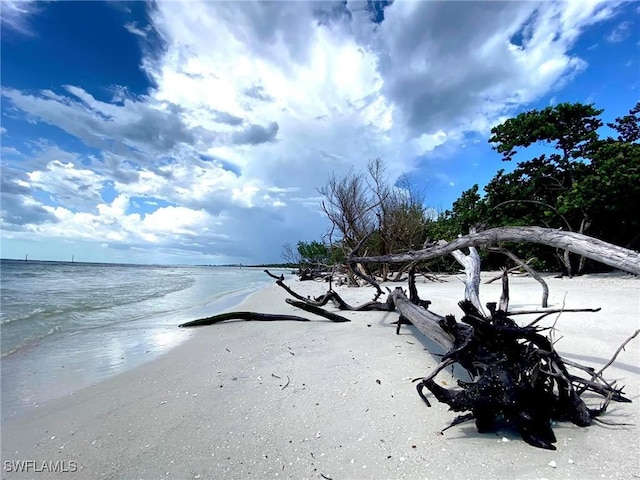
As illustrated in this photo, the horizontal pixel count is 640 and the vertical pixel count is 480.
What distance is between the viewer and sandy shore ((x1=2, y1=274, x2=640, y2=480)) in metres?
1.89

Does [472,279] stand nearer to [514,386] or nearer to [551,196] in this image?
[514,386]

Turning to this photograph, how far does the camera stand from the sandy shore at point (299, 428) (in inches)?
74.5

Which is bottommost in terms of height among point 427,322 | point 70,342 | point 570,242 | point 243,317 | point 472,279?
point 70,342

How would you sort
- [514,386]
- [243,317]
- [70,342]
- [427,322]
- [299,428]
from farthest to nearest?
[243,317]
[70,342]
[427,322]
[299,428]
[514,386]

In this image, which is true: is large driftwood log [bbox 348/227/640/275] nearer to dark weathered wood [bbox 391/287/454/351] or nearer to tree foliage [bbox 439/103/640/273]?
dark weathered wood [bbox 391/287/454/351]

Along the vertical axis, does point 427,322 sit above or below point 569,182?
below

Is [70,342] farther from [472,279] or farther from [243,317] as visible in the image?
[472,279]

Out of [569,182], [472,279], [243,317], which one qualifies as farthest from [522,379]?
[569,182]

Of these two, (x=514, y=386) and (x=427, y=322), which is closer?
(x=514, y=386)

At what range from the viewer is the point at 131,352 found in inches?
197

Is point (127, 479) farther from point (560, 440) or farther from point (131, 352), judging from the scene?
point (131, 352)

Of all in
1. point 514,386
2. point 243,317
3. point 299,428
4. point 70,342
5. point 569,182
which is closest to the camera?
point 514,386

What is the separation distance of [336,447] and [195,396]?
1.57 m

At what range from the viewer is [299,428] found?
92.7 inches
